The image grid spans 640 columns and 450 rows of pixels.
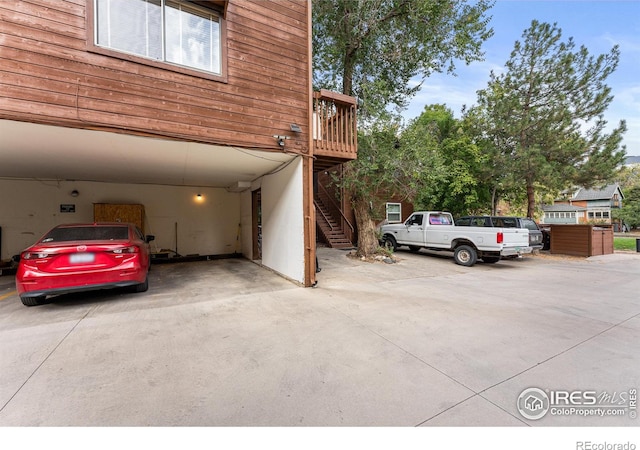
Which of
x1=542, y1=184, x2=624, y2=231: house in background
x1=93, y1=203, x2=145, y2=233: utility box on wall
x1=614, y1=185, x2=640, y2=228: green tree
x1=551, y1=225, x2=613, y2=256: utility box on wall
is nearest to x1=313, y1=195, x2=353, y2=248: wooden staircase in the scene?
x1=93, y1=203, x2=145, y2=233: utility box on wall

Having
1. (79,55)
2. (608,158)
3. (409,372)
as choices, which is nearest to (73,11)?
(79,55)

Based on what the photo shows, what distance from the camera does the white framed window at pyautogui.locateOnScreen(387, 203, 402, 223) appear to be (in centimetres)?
1401

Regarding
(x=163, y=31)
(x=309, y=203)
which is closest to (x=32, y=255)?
(x=163, y=31)

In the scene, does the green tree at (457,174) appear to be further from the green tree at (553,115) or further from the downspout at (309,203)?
the downspout at (309,203)

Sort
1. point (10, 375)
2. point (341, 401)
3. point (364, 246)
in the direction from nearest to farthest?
point (341, 401) < point (10, 375) < point (364, 246)

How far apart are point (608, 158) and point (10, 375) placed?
17071 millimetres

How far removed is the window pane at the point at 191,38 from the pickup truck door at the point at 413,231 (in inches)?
322

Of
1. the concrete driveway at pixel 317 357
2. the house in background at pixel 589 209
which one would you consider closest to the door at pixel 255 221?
the concrete driveway at pixel 317 357

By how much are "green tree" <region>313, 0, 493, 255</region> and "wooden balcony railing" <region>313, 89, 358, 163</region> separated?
5.33 ft

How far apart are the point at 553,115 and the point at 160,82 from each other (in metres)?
14.0

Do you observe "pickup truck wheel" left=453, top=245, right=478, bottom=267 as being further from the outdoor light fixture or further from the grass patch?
the grass patch

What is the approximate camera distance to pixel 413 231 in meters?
10.2
